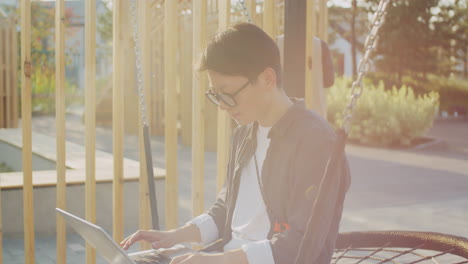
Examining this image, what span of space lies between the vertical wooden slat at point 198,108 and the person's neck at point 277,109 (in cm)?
92

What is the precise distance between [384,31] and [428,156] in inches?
412

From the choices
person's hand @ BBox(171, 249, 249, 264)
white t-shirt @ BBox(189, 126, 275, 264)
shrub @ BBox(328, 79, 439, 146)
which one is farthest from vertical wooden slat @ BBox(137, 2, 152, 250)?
shrub @ BBox(328, 79, 439, 146)

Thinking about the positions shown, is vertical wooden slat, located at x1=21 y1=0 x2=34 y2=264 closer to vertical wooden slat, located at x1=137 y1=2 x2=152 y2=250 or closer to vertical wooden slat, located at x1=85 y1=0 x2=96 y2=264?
vertical wooden slat, located at x1=85 y1=0 x2=96 y2=264

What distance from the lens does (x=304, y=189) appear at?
1923 millimetres

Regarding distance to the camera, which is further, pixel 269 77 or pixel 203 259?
pixel 269 77

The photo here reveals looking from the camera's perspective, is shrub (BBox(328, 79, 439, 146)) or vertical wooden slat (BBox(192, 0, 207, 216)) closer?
vertical wooden slat (BBox(192, 0, 207, 216))

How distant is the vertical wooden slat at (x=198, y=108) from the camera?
10.0ft

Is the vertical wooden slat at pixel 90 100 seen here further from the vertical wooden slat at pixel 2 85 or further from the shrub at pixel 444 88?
the shrub at pixel 444 88

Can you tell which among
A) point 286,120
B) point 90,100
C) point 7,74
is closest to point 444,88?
point 7,74

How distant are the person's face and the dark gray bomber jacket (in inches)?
3.9

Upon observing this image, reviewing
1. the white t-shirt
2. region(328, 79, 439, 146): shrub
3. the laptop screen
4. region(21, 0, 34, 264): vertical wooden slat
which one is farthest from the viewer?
region(328, 79, 439, 146): shrub

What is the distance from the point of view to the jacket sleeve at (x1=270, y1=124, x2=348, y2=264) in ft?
6.26

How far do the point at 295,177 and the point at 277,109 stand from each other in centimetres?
28

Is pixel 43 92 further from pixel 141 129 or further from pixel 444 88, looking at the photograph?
pixel 141 129
